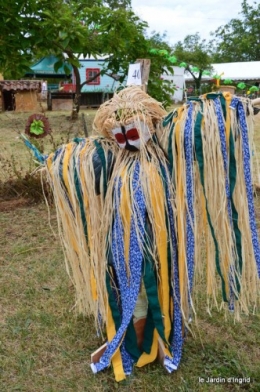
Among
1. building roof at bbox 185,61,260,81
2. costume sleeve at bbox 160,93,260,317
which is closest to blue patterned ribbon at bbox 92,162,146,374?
costume sleeve at bbox 160,93,260,317

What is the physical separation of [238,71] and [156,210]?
23339 millimetres

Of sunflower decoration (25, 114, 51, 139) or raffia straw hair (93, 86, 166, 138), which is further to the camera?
sunflower decoration (25, 114, 51, 139)

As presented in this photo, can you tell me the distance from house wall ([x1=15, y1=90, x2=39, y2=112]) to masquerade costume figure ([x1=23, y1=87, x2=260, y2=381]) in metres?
12.9

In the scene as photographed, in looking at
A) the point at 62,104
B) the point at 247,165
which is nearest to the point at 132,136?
the point at 247,165

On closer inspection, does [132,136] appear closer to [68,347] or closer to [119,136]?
[119,136]

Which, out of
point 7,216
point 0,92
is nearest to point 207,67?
point 0,92

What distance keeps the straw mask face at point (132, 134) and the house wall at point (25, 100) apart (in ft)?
42.6

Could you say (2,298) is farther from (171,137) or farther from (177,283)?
(171,137)

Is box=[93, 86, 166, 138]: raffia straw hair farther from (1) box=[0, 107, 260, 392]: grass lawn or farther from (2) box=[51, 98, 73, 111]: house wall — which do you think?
(2) box=[51, 98, 73, 111]: house wall

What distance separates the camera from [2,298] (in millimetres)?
2576

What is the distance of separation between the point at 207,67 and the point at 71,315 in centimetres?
2331

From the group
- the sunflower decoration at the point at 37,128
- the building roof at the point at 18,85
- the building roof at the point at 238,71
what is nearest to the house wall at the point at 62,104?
the building roof at the point at 18,85

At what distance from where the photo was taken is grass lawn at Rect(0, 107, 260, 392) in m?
1.83

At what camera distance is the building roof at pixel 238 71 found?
2214 centimetres
